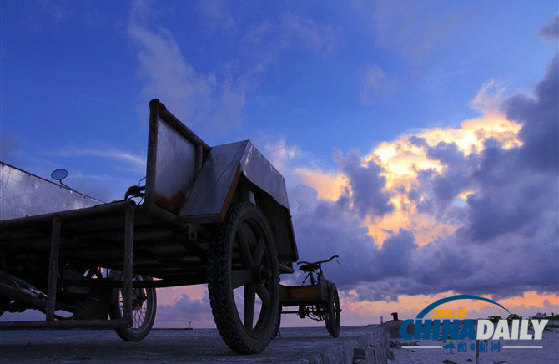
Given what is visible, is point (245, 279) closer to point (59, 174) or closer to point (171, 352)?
point (171, 352)

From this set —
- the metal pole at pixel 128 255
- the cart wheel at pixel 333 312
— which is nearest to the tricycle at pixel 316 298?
the cart wheel at pixel 333 312

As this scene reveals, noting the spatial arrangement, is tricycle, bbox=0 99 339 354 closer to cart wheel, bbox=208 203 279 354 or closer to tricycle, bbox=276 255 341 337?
cart wheel, bbox=208 203 279 354

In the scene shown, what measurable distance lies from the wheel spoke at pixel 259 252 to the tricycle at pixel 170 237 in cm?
2

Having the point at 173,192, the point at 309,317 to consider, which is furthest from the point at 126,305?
the point at 309,317

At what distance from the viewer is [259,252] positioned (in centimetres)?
414

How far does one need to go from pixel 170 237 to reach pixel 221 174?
710mm

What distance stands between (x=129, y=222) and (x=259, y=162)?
1478mm

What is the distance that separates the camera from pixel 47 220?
11.1 feet

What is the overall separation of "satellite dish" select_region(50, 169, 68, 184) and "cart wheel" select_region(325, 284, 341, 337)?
4.56 m

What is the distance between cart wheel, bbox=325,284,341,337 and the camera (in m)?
7.73

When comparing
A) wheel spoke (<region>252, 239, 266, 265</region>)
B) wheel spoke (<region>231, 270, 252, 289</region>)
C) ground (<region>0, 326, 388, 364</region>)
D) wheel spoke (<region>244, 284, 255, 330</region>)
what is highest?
wheel spoke (<region>252, 239, 266, 265</region>)

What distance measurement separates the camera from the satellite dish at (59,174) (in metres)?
5.62

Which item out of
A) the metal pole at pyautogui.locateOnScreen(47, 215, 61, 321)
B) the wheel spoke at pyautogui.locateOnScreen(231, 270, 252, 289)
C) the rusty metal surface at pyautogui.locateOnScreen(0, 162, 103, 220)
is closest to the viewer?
the metal pole at pyautogui.locateOnScreen(47, 215, 61, 321)

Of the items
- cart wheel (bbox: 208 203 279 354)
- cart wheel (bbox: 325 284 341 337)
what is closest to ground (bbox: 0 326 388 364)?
cart wheel (bbox: 208 203 279 354)
